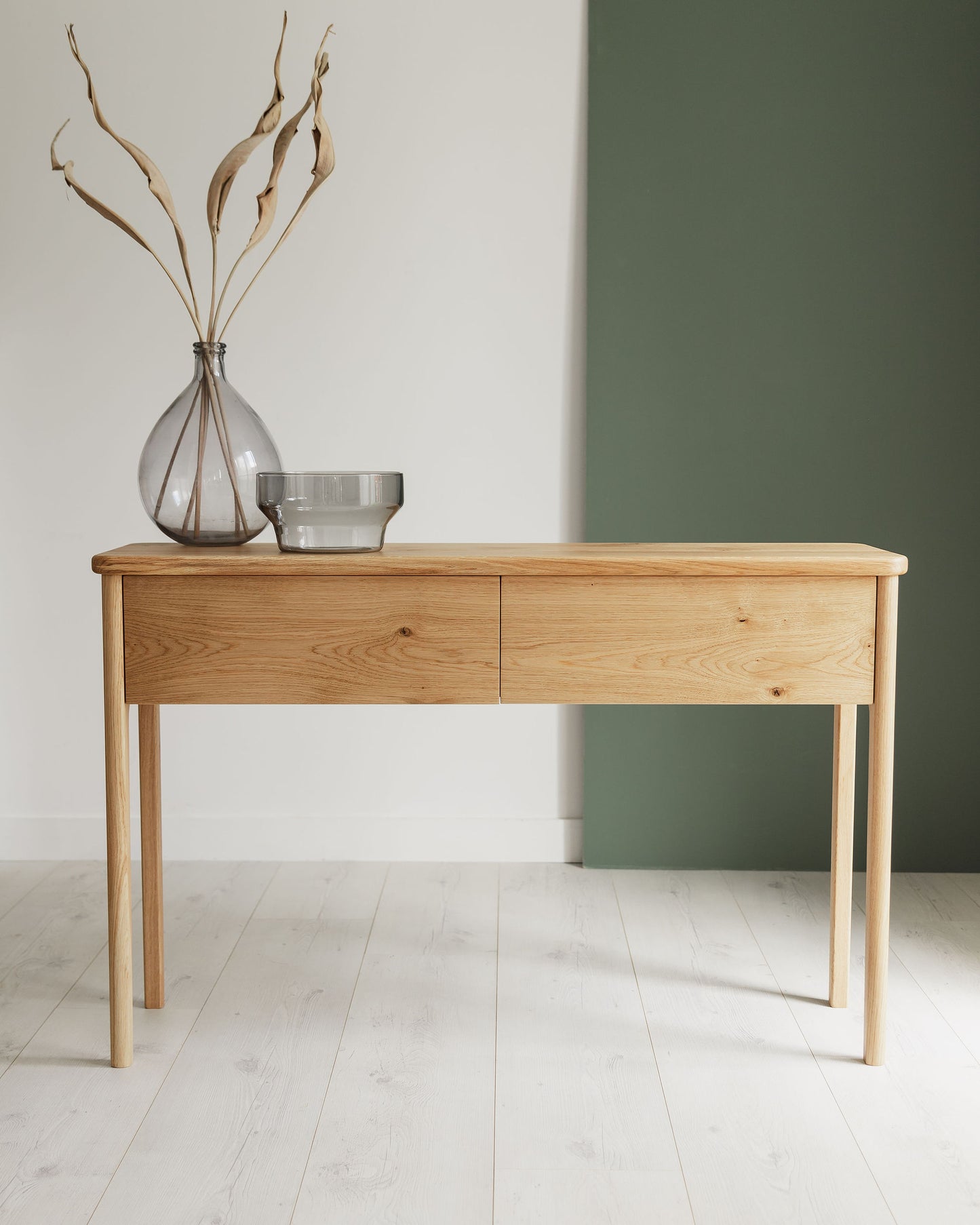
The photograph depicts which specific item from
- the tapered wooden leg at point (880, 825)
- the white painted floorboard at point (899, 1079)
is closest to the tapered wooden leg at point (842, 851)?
the white painted floorboard at point (899, 1079)

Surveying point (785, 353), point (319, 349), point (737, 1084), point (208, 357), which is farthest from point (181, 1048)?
point (785, 353)

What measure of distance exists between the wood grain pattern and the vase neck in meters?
0.58

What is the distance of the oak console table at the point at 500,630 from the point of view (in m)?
1.73

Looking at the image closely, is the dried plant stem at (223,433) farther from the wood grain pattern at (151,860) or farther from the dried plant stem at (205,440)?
the wood grain pattern at (151,860)

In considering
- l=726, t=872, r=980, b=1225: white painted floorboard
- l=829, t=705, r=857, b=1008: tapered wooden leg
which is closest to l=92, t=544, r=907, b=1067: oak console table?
l=829, t=705, r=857, b=1008: tapered wooden leg

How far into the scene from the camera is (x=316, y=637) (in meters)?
1.75

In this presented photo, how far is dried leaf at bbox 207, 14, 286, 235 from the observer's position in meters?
1.78

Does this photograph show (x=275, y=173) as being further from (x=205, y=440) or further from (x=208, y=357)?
(x=205, y=440)

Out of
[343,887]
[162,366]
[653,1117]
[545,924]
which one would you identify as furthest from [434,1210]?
[162,366]

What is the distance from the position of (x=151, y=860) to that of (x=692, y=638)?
1.00 meters

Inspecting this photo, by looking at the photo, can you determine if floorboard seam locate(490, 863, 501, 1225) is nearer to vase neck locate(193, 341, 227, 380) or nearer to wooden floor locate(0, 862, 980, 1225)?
wooden floor locate(0, 862, 980, 1225)

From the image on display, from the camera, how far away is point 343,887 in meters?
2.63

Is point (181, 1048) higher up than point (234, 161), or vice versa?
point (234, 161)

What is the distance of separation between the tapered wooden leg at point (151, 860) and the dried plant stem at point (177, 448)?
0.38 m
